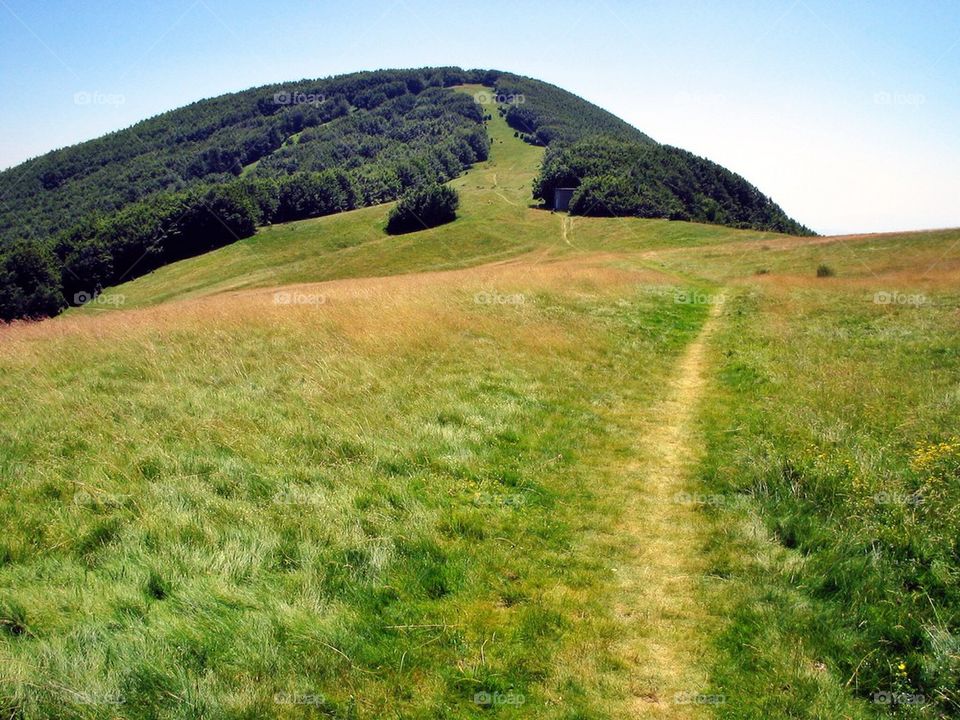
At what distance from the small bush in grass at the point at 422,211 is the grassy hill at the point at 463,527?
8908 cm

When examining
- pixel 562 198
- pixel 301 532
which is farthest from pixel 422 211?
pixel 301 532

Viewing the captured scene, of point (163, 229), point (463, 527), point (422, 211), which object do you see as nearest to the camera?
point (463, 527)

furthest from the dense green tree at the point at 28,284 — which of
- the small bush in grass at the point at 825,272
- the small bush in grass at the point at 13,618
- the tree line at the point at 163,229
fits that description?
the small bush in grass at the point at 825,272

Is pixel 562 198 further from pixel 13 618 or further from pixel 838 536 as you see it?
pixel 13 618

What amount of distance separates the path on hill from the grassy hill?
1.1 inches

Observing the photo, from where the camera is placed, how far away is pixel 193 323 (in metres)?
14.2

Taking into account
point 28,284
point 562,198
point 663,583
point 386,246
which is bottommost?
point 663,583

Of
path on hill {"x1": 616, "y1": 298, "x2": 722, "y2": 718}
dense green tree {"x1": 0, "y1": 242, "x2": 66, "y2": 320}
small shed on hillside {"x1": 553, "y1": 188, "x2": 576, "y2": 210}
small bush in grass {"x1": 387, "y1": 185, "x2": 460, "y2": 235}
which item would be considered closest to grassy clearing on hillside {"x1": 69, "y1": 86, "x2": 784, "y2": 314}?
small bush in grass {"x1": 387, "y1": 185, "x2": 460, "y2": 235}

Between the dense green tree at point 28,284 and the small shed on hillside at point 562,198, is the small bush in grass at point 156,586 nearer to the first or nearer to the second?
the dense green tree at point 28,284

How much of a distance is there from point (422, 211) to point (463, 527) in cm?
9867

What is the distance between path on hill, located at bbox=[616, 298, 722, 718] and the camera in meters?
4.18

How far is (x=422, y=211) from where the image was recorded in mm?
99500

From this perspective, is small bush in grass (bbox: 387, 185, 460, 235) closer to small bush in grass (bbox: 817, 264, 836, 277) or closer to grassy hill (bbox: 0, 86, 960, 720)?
small bush in grass (bbox: 817, 264, 836, 277)

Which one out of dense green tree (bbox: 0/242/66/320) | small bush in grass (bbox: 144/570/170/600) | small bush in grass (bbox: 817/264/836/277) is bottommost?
small bush in grass (bbox: 144/570/170/600)
